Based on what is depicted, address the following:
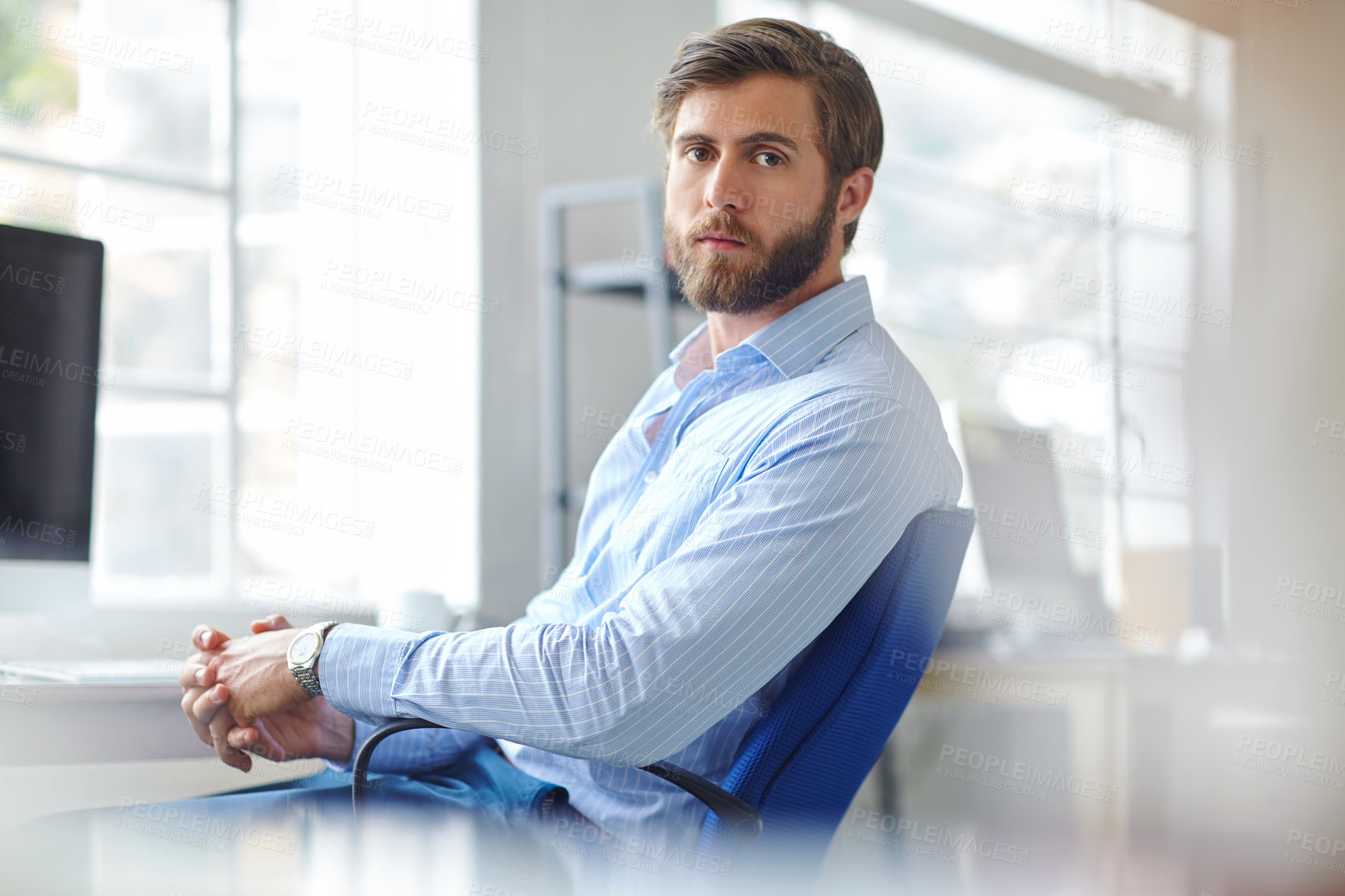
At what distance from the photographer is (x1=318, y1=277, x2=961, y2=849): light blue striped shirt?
112 centimetres

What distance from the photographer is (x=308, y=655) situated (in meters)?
1.24

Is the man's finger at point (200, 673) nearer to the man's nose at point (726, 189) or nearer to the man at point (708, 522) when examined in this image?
the man at point (708, 522)

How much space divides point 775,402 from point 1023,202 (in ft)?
11.7

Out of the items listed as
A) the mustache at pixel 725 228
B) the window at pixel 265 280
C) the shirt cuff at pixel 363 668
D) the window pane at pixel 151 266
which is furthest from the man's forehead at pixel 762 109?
the window pane at pixel 151 266

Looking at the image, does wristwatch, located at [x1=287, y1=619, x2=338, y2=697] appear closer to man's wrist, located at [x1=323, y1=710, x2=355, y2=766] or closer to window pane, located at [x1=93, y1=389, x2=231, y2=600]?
man's wrist, located at [x1=323, y1=710, x2=355, y2=766]

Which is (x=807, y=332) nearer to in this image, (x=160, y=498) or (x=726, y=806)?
(x=726, y=806)

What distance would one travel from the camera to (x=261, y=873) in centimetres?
94

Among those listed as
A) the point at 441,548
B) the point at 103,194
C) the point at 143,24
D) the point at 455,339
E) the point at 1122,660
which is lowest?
the point at 1122,660

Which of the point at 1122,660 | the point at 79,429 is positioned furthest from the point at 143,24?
the point at 1122,660

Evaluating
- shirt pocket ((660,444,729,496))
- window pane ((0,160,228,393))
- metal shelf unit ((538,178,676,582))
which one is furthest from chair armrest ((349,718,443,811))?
metal shelf unit ((538,178,676,582))

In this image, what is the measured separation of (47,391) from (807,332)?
1.10m

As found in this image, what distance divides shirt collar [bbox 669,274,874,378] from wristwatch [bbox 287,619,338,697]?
578mm

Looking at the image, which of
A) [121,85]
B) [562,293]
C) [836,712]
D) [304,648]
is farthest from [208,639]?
[562,293]

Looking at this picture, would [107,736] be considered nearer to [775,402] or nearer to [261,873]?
[261,873]
